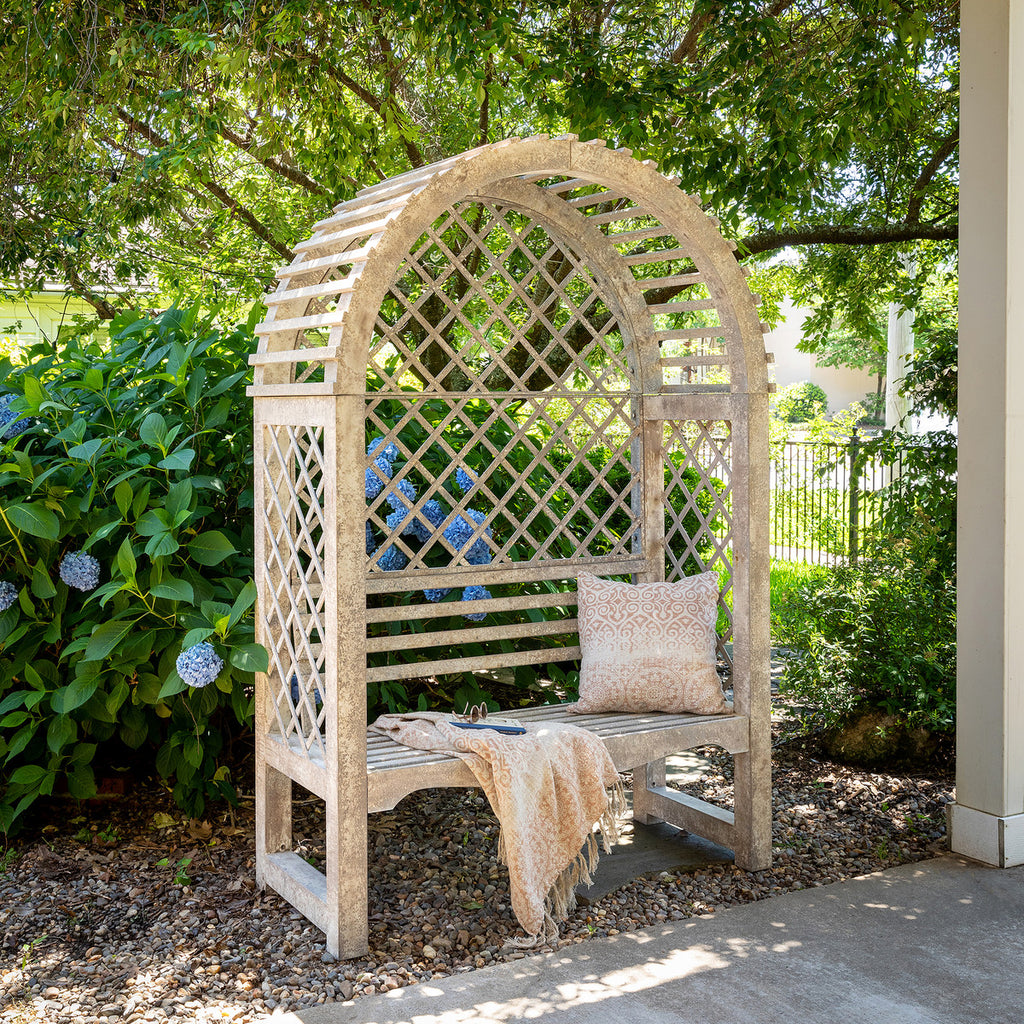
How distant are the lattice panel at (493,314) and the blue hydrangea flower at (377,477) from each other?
26cm

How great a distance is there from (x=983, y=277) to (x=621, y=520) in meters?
2.43

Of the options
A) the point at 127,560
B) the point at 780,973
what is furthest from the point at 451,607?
the point at 780,973

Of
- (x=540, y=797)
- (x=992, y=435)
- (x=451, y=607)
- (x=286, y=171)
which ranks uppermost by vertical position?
(x=286, y=171)

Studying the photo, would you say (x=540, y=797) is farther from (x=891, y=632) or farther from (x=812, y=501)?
(x=812, y=501)

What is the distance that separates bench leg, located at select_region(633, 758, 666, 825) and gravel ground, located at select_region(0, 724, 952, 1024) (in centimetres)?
30

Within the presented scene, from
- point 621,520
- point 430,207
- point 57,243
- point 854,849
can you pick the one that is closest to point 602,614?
point 854,849

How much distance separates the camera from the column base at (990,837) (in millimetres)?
3375

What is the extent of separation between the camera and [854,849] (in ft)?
11.7

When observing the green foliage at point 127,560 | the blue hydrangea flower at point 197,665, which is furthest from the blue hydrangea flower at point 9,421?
the blue hydrangea flower at point 197,665

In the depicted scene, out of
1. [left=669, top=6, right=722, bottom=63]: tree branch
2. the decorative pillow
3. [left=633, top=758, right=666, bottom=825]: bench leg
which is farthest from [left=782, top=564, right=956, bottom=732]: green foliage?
[left=669, top=6, right=722, bottom=63]: tree branch

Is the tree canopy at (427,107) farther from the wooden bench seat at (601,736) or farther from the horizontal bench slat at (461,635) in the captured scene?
the wooden bench seat at (601,736)

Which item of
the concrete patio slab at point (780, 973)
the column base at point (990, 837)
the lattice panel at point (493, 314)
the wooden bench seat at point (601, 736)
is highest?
the lattice panel at point (493, 314)

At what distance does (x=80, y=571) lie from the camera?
327 centimetres

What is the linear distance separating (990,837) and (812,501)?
22.0 ft
